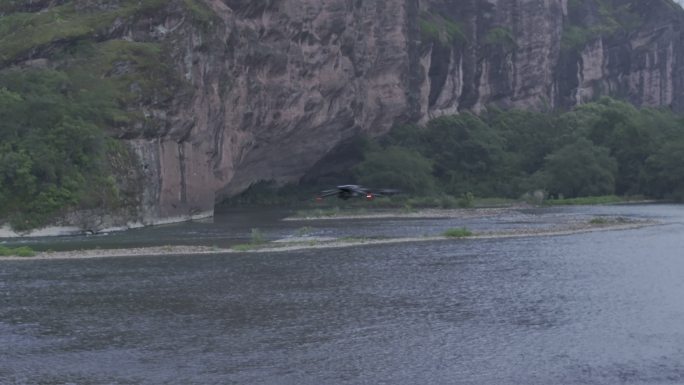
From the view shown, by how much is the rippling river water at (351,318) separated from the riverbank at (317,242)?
2253 mm

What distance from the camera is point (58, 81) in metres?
63.6

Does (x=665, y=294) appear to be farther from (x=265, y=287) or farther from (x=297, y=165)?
(x=297, y=165)

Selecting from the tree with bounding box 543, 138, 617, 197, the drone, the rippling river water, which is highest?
the tree with bounding box 543, 138, 617, 197

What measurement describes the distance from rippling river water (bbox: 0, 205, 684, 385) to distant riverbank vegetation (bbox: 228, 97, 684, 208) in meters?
45.1

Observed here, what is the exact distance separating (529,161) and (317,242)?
5794 centimetres

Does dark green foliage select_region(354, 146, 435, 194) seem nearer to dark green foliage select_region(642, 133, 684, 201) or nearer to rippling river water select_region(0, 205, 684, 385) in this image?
dark green foliage select_region(642, 133, 684, 201)

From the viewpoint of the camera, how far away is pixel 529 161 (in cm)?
10425

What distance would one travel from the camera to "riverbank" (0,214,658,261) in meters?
46.5

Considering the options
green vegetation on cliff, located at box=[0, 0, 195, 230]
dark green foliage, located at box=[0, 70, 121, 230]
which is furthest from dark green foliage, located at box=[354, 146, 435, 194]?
dark green foliage, located at box=[0, 70, 121, 230]

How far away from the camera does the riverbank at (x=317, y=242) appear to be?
46.5 m

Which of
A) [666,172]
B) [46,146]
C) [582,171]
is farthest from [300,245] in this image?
[666,172]

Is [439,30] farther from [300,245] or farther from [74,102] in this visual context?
[300,245]

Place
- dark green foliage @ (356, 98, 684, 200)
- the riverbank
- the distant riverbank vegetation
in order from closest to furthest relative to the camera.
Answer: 1. the riverbank
2. the distant riverbank vegetation
3. dark green foliage @ (356, 98, 684, 200)

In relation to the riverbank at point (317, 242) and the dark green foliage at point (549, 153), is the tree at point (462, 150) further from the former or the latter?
the riverbank at point (317, 242)
